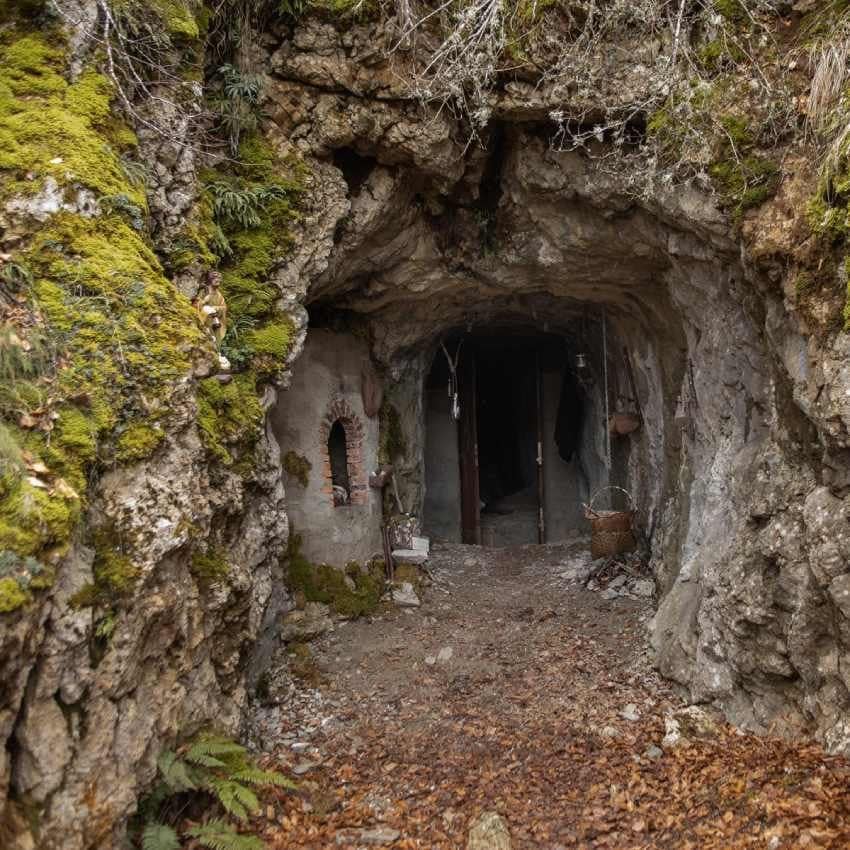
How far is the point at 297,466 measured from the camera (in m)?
7.79

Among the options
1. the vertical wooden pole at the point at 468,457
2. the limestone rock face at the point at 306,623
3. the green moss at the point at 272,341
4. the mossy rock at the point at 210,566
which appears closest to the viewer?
the mossy rock at the point at 210,566

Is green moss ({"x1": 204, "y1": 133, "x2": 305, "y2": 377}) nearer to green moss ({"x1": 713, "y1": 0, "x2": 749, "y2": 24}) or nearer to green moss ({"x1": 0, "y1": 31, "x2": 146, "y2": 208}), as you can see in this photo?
green moss ({"x1": 0, "y1": 31, "x2": 146, "y2": 208})

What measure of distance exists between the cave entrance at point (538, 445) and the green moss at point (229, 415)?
7.35 m

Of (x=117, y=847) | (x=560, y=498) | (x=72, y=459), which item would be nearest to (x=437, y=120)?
(x=72, y=459)

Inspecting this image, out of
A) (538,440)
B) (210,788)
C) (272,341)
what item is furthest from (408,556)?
(538,440)

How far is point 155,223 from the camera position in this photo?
15.6 ft

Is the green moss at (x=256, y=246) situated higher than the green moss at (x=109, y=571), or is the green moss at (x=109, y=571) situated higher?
the green moss at (x=256, y=246)

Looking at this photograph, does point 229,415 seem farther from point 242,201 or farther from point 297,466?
point 297,466

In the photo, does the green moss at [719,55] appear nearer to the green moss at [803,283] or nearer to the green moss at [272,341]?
the green moss at [803,283]

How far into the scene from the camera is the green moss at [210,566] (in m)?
4.51

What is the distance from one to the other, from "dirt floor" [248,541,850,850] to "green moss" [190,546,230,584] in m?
1.63

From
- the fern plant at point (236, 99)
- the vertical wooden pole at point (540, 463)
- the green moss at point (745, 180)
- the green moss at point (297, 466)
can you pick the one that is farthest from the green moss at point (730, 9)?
the vertical wooden pole at point (540, 463)

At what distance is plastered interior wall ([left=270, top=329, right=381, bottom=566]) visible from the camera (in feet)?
25.7

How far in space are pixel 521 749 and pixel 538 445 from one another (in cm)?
936
